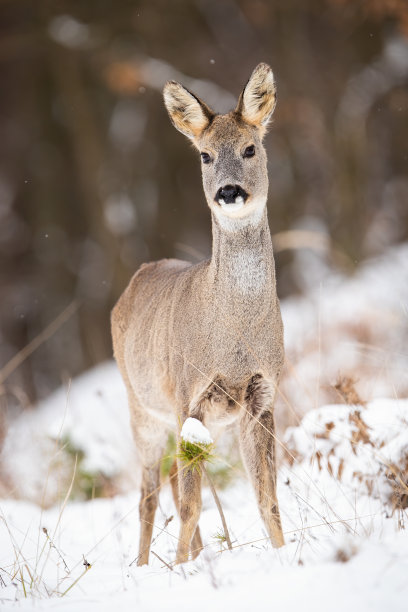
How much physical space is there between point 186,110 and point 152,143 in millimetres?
17154

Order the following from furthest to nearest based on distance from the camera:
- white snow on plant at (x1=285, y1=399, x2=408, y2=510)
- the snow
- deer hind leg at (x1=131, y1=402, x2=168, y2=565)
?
the snow < deer hind leg at (x1=131, y1=402, x2=168, y2=565) < white snow on plant at (x1=285, y1=399, x2=408, y2=510)

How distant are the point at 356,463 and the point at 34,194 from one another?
18109 mm

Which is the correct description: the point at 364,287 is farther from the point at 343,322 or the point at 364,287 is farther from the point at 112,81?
the point at 112,81

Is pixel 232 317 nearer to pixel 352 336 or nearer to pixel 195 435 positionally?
pixel 195 435

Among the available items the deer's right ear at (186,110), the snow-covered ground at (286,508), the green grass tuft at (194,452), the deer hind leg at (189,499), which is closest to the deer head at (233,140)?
the deer's right ear at (186,110)

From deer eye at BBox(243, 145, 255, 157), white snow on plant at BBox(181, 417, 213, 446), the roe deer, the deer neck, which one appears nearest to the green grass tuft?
white snow on plant at BBox(181, 417, 213, 446)

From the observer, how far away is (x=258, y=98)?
4.95 m

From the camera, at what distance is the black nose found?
4352mm

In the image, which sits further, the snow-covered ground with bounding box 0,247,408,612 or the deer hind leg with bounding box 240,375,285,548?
the deer hind leg with bounding box 240,375,285,548

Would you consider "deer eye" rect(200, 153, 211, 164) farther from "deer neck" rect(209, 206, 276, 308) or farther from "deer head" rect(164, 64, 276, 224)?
"deer neck" rect(209, 206, 276, 308)

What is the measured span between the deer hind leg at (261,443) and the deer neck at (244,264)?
1.50 feet

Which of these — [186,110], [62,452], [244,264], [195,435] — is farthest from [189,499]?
[62,452]

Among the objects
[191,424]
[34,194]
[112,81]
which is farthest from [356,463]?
[34,194]

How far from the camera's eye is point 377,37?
17.2 m
